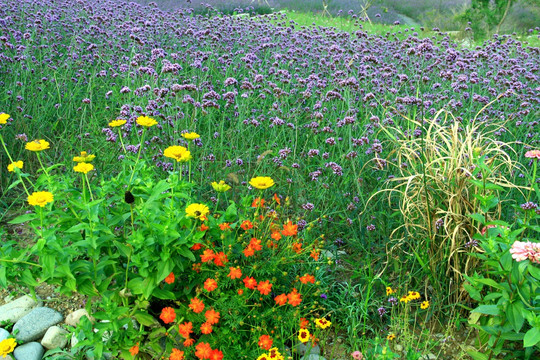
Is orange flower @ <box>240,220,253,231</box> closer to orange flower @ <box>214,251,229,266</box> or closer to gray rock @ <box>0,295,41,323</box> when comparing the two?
orange flower @ <box>214,251,229,266</box>

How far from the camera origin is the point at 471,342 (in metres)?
2.54

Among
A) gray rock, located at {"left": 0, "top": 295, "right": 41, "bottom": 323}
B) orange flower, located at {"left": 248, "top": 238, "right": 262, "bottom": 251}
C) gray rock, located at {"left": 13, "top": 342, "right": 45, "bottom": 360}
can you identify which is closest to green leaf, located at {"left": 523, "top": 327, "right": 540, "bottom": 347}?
orange flower, located at {"left": 248, "top": 238, "right": 262, "bottom": 251}

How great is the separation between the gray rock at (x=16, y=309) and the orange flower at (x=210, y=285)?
3.54 ft

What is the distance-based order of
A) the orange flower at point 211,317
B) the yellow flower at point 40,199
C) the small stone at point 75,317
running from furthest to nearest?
1. the small stone at point 75,317
2. the orange flower at point 211,317
3. the yellow flower at point 40,199

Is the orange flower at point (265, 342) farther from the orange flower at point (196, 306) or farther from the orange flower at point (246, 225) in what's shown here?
the orange flower at point (246, 225)

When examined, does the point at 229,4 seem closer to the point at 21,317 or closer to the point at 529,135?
the point at 529,135

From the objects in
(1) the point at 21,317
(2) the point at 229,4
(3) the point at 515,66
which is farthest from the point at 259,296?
(2) the point at 229,4

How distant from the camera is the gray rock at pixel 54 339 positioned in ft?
8.09

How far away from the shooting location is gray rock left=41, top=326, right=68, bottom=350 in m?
2.47

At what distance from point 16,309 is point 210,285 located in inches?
46.1

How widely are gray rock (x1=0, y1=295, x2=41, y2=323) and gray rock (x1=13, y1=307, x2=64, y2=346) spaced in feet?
0.28

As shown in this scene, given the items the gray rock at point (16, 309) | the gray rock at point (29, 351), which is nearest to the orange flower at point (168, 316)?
the gray rock at point (29, 351)

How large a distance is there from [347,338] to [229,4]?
12.2 m

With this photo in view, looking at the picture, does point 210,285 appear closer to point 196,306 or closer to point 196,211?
point 196,306
